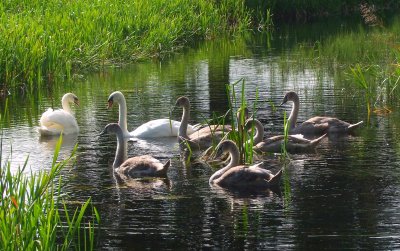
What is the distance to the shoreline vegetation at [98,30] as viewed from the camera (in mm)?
21156

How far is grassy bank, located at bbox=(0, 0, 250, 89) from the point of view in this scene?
2112cm

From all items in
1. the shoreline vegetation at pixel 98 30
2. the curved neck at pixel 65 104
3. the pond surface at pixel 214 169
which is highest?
the shoreline vegetation at pixel 98 30

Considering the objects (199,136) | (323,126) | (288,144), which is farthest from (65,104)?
(288,144)

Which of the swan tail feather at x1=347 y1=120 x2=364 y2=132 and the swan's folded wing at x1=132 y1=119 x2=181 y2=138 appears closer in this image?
the swan tail feather at x1=347 y1=120 x2=364 y2=132

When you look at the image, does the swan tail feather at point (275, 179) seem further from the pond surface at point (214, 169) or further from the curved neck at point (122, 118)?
the curved neck at point (122, 118)

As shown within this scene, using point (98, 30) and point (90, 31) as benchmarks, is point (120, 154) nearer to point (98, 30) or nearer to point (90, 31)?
point (90, 31)

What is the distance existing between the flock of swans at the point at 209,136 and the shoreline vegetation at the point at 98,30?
2.84 meters

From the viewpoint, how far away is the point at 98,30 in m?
25.6

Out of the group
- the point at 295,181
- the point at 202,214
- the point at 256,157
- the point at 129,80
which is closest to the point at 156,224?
the point at 202,214

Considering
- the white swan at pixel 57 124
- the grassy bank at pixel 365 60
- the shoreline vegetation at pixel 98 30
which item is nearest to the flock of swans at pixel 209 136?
the white swan at pixel 57 124

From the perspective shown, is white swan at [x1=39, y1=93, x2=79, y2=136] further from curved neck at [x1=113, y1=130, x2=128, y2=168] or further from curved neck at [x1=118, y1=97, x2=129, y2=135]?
curved neck at [x1=113, y1=130, x2=128, y2=168]

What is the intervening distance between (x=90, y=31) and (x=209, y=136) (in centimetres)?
992

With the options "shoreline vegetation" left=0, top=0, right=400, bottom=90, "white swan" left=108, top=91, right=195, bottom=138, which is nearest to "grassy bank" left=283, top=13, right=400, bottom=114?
"white swan" left=108, top=91, right=195, bottom=138

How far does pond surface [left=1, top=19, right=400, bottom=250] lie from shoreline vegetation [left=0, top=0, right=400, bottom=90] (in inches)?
25.6
